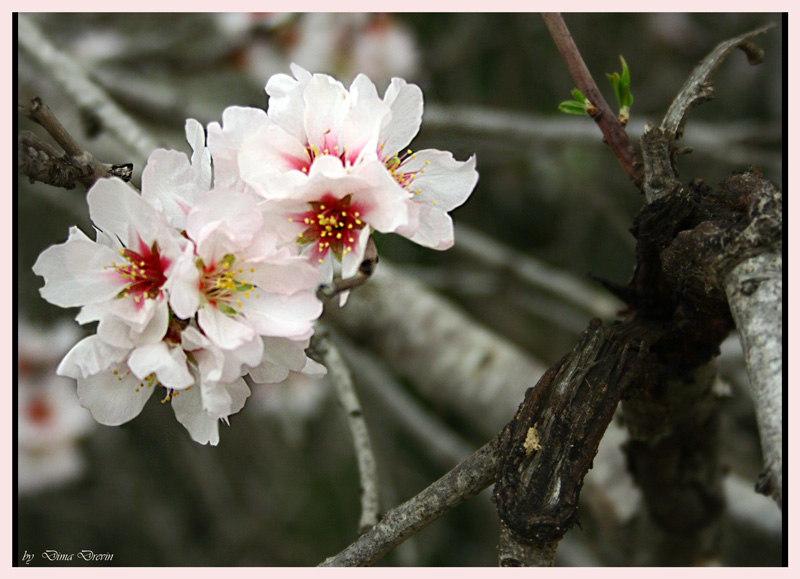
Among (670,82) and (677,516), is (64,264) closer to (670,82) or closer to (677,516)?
(677,516)

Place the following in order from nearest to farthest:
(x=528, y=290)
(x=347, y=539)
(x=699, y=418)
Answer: (x=699, y=418) → (x=347, y=539) → (x=528, y=290)

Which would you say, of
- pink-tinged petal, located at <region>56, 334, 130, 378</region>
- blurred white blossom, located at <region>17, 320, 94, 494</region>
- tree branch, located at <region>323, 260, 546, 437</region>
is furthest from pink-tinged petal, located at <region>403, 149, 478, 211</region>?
blurred white blossom, located at <region>17, 320, 94, 494</region>

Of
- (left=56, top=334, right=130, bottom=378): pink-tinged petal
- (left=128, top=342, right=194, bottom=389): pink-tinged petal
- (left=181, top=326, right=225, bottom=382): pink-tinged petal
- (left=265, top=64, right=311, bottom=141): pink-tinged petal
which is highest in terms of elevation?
(left=265, top=64, right=311, bottom=141): pink-tinged petal

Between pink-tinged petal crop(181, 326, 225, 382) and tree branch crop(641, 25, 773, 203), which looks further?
tree branch crop(641, 25, 773, 203)

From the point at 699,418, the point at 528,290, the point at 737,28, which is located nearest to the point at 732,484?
the point at 699,418

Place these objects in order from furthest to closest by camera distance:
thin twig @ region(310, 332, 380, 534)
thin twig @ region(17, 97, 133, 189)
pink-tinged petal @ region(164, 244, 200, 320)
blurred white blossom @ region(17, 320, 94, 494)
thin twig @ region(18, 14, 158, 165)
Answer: blurred white blossom @ region(17, 320, 94, 494), thin twig @ region(18, 14, 158, 165), thin twig @ region(310, 332, 380, 534), thin twig @ region(17, 97, 133, 189), pink-tinged petal @ region(164, 244, 200, 320)

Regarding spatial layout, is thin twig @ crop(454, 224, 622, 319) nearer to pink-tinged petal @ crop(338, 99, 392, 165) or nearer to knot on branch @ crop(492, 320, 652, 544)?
knot on branch @ crop(492, 320, 652, 544)

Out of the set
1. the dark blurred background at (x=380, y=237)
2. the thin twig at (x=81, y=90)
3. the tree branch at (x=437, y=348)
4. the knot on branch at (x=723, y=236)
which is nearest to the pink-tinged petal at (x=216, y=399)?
the knot on branch at (x=723, y=236)
